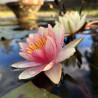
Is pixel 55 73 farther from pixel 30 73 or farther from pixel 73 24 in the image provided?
pixel 73 24

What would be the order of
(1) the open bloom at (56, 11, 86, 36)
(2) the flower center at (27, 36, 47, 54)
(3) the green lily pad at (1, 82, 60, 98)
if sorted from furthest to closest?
(1) the open bloom at (56, 11, 86, 36) < (2) the flower center at (27, 36, 47, 54) < (3) the green lily pad at (1, 82, 60, 98)

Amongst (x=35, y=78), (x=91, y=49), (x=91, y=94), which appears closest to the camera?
(x=91, y=94)

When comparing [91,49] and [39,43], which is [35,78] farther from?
[91,49]

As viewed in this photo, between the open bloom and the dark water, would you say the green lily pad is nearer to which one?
the dark water

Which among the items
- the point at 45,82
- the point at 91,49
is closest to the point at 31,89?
the point at 45,82

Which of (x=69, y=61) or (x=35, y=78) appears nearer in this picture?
(x=35, y=78)

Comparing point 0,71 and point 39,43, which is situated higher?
point 39,43

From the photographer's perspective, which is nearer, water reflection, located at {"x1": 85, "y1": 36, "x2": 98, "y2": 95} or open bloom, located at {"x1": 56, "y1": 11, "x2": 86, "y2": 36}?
water reflection, located at {"x1": 85, "y1": 36, "x2": 98, "y2": 95}

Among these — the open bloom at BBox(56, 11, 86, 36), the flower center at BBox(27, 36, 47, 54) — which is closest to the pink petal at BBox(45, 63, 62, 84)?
the flower center at BBox(27, 36, 47, 54)
